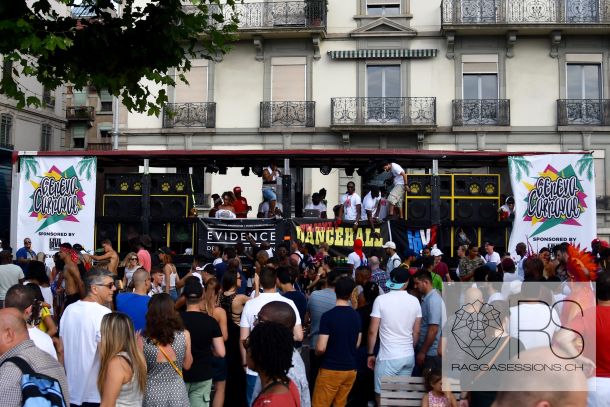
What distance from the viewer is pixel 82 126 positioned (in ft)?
132

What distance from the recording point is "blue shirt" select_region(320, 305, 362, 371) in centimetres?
682

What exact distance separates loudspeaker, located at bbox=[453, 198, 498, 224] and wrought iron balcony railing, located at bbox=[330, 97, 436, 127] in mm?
11307

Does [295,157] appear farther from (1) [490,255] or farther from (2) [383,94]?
(2) [383,94]

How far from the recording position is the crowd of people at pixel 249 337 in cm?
402

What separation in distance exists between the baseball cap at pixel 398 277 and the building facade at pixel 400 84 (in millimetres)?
19625

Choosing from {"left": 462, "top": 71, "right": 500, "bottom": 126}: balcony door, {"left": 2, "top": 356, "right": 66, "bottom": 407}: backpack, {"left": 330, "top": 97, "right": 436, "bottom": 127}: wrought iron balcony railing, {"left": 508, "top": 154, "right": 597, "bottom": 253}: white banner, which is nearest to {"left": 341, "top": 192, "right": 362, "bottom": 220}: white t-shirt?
{"left": 508, "top": 154, "right": 597, "bottom": 253}: white banner

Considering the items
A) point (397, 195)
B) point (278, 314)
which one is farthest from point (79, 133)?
point (278, 314)

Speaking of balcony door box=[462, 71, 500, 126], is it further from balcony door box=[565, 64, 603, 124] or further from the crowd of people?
the crowd of people

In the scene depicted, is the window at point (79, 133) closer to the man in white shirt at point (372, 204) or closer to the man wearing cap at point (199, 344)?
the man in white shirt at point (372, 204)

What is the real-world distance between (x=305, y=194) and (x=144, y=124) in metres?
7.13

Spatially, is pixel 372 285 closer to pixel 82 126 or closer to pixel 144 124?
pixel 144 124

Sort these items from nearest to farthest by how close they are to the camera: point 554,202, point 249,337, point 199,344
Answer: point 249,337 → point 199,344 → point 554,202

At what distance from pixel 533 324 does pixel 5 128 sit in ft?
105

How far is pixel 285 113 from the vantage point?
89.9 feet
